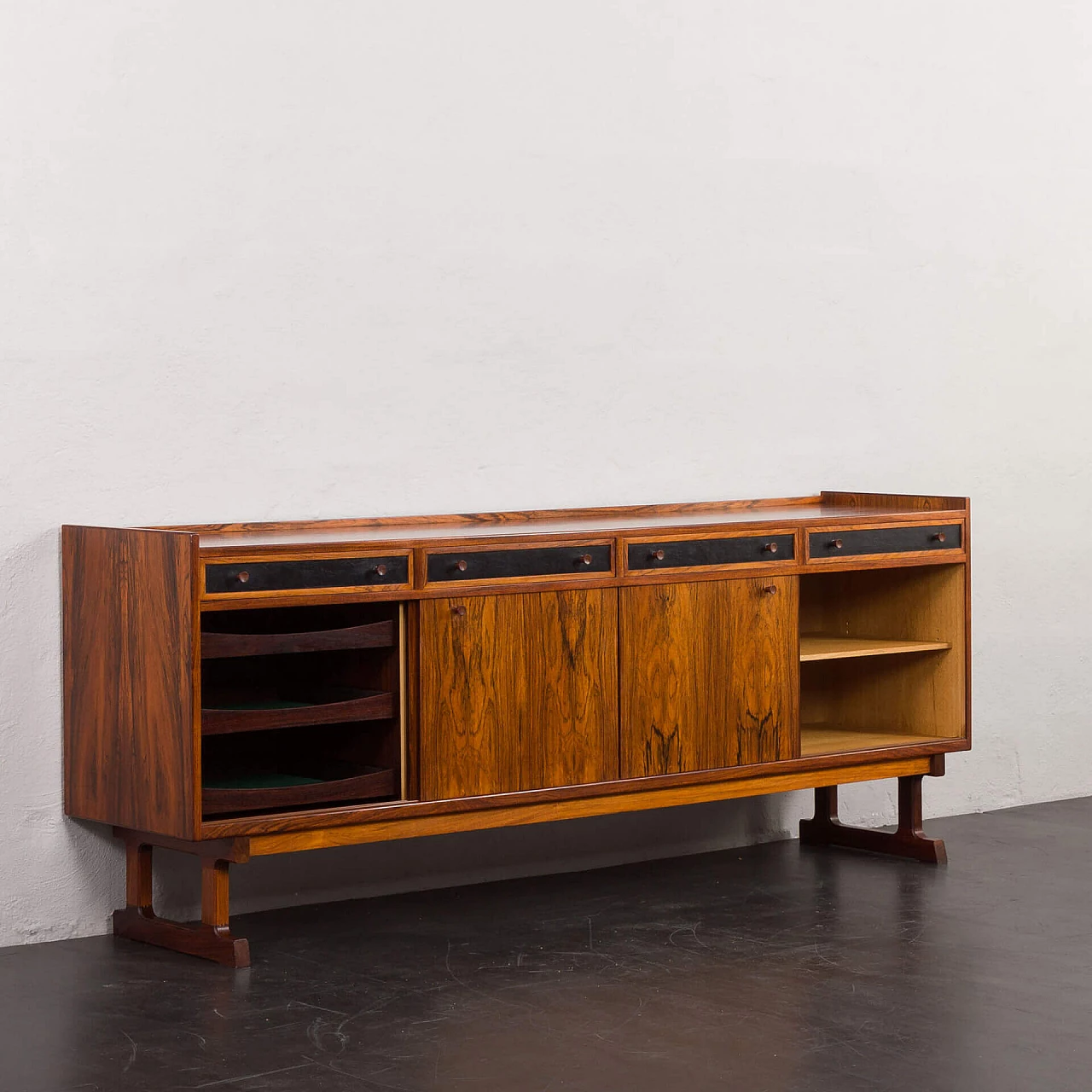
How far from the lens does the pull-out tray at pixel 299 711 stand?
430 centimetres

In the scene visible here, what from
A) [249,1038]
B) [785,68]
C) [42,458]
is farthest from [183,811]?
[785,68]

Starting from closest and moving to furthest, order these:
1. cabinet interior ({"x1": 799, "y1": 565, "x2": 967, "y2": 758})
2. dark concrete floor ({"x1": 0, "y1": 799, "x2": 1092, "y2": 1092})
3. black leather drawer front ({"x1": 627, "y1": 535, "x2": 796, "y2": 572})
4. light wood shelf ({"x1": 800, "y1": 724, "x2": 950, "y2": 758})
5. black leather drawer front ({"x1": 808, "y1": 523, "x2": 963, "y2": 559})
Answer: dark concrete floor ({"x1": 0, "y1": 799, "x2": 1092, "y2": 1092}) → black leather drawer front ({"x1": 627, "y1": 535, "x2": 796, "y2": 572}) → black leather drawer front ({"x1": 808, "y1": 523, "x2": 963, "y2": 559}) → light wood shelf ({"x1": 800, "y1": 724, "x2": 950, "y2": 758}) → cabinet interior ({"x1": 799, "y1": 565, "x2": 967, "y2": 758})

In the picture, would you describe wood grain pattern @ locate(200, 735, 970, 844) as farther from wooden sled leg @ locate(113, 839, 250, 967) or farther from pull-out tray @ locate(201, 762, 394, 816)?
wooden sled leg @ locate(113, 839, 250, 967)

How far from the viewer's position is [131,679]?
172 inches

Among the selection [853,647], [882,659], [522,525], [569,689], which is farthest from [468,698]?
[882,659]

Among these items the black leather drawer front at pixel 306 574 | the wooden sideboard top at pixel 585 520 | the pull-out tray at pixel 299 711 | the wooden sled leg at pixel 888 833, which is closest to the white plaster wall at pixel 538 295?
the wooden sideboard top at pixel 585 520

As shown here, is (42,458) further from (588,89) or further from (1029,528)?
(1029,528)

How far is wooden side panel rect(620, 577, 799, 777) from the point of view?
4848 mm

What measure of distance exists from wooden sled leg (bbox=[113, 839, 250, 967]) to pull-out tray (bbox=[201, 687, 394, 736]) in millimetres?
340

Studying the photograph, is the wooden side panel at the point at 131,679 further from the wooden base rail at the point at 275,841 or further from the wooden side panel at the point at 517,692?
the wooden side panel at the point at 517,692

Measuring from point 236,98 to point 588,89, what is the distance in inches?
46.3

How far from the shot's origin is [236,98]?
15.9 ft

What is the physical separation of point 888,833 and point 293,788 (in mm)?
2177

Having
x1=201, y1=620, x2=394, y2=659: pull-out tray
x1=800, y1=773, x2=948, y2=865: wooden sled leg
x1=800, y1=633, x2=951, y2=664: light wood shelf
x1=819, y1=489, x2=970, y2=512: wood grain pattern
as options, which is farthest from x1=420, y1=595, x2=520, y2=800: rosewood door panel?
x1=819, y1=489, x2=970, y2=512: wood grain pattern
